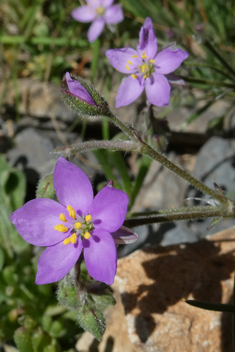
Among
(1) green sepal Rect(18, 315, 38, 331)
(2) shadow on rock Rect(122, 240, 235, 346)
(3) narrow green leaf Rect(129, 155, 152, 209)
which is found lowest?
(1) green sepal Rect(18, 315, 38, 331)

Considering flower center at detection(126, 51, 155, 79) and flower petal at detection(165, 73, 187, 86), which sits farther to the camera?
flower center at detection(126, 51, 155, 79)

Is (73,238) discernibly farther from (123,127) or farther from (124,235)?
(123,127)

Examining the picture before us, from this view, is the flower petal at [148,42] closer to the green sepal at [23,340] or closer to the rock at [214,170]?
the rock at [214,170]

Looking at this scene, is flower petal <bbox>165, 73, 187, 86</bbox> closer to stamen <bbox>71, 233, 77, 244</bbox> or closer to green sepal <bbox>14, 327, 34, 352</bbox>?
stamen <bbox>71, 233, 77, 244</bbox>

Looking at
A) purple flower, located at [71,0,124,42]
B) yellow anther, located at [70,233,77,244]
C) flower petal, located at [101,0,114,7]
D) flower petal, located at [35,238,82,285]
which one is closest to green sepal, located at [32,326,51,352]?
flower petal, located at [35,238,82,285]

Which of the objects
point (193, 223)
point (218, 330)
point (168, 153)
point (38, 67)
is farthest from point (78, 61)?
point (218, 330)

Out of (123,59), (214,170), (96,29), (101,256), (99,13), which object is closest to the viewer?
(101,256)

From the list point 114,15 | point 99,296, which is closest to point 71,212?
point 99,296
